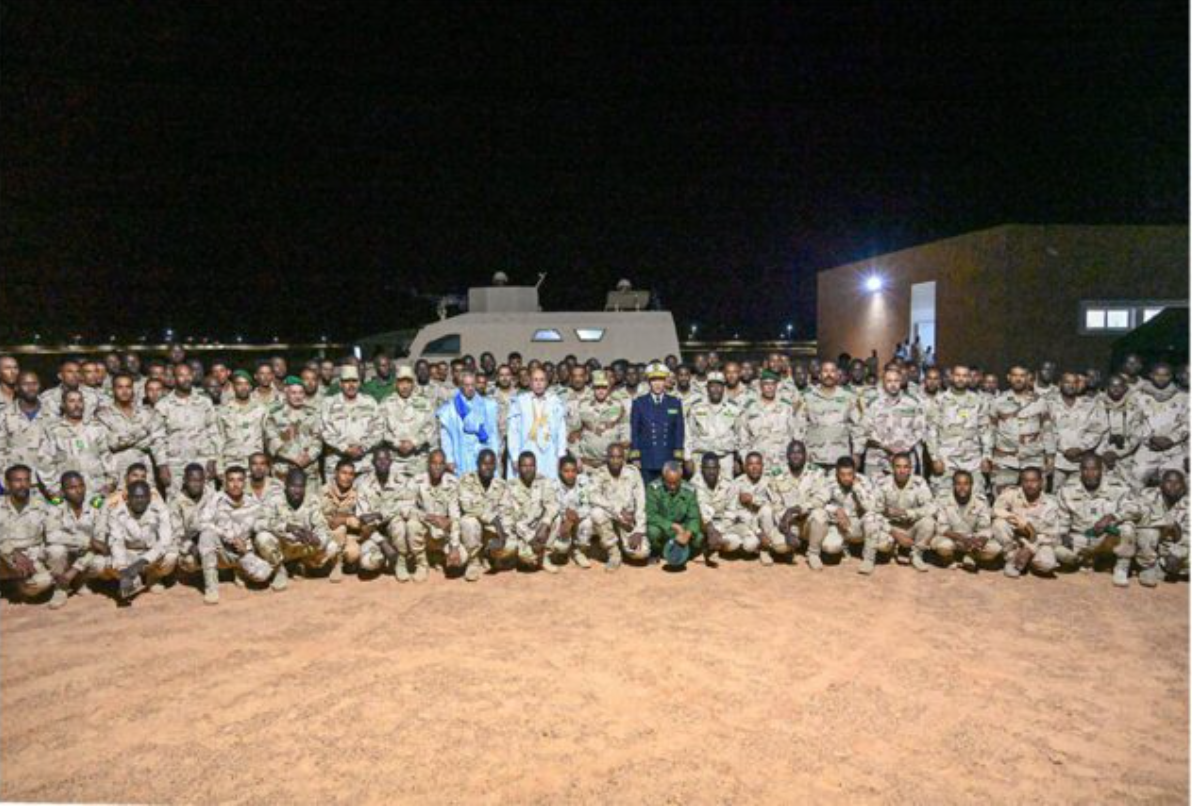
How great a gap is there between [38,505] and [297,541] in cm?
204

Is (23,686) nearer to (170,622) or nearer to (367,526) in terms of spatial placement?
(170,622)

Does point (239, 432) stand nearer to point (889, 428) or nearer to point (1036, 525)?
point (889, 428)

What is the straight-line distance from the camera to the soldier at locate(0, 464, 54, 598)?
6324mm

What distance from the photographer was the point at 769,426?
8227mm

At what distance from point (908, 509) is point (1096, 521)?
1.47 metres

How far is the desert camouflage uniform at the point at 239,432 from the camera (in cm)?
803

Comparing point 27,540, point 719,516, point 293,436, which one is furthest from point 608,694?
point 27,540

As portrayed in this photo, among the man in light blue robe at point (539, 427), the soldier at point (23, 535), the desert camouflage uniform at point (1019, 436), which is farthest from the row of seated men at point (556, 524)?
the man in light blue robe at point (539, 427)

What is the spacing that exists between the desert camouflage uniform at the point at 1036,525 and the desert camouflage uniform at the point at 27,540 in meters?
7.60

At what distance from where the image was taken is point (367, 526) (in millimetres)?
7191

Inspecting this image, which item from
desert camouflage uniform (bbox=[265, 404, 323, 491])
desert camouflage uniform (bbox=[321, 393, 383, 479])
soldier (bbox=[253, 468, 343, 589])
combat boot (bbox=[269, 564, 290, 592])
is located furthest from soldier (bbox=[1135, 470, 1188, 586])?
desert camouflage uniform (bbox=[265, 404, 323, 491])

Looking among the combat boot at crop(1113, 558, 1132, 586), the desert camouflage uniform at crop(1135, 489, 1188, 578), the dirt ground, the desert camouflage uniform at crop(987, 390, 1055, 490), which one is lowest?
the dirt ground

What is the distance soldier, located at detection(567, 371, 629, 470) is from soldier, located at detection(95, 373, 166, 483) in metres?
3.99

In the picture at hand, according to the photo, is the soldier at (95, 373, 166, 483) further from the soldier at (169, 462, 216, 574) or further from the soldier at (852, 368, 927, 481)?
the soldier at (852, 368, 927, 481)
